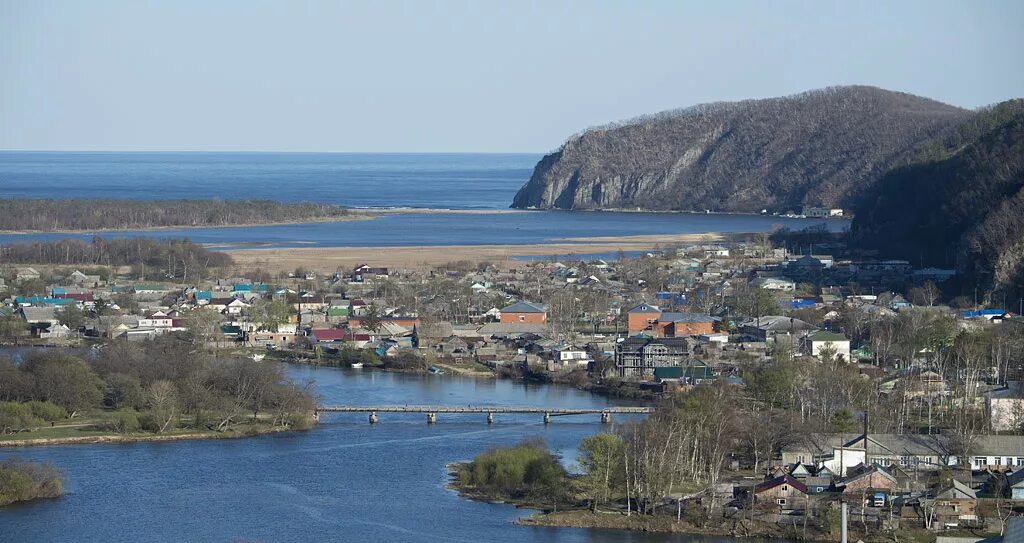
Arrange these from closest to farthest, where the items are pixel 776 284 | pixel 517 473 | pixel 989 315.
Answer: pixel 517 473, pixel 989 315, pixel 776 284

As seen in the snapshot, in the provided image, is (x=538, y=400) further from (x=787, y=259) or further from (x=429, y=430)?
(x=787, y=259)

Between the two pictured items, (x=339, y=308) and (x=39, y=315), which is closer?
(x=39, y=315)

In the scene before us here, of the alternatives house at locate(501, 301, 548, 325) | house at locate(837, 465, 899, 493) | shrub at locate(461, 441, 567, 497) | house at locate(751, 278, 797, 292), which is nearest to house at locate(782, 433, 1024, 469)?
house at locate(837, 465, 899, 493)

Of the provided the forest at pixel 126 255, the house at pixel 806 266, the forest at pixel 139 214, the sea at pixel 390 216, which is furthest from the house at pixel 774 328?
the forest at pixel 139 214

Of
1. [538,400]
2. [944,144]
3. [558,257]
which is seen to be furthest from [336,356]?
[944,144]

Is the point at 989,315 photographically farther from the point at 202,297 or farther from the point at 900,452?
the point at 202,297

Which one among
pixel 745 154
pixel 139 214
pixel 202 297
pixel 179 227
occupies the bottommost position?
pixel 179 227

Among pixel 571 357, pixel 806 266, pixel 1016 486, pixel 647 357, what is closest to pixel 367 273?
pixel 806 266

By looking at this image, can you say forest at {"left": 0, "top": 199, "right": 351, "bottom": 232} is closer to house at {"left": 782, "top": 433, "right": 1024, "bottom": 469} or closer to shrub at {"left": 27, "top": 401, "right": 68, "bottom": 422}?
shrub at {"left": 27, "top": 401, "right": 68, "bottom": 422}
